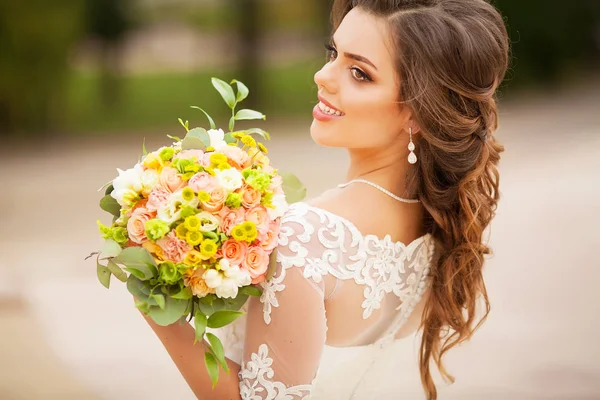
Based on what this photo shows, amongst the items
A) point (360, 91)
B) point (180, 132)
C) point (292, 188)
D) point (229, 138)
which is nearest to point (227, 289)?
point (229, 138)

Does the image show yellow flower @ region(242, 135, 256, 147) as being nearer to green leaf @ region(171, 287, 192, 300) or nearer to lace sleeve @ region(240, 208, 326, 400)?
lace sleeve @ region(240, 208, 326, 400)

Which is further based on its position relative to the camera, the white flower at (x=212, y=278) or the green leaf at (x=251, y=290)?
the green leaf at (x=251, y=290)

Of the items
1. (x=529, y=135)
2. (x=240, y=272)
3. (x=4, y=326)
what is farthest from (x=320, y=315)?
(x=529, y=135)

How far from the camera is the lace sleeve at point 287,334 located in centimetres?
226

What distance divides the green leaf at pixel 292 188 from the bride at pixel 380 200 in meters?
0.15

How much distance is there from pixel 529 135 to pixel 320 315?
11008 mm

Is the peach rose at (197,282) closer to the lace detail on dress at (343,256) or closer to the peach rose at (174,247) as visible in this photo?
the peach rose at (174,247)

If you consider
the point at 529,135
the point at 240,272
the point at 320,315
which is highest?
the point at 240,272

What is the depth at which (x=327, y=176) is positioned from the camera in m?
10.5

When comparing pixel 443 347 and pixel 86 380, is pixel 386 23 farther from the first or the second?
pixel 86 380

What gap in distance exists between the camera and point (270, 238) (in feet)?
7.19

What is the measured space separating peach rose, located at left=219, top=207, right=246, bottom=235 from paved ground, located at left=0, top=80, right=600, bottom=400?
4.52 ft

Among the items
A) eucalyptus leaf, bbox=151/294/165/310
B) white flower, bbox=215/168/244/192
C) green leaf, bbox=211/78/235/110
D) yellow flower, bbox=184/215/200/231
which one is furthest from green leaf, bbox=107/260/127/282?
green leaf, bbox=211/78/235/110

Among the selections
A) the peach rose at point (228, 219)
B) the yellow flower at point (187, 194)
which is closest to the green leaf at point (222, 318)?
the peach rose at point (228, 219)
